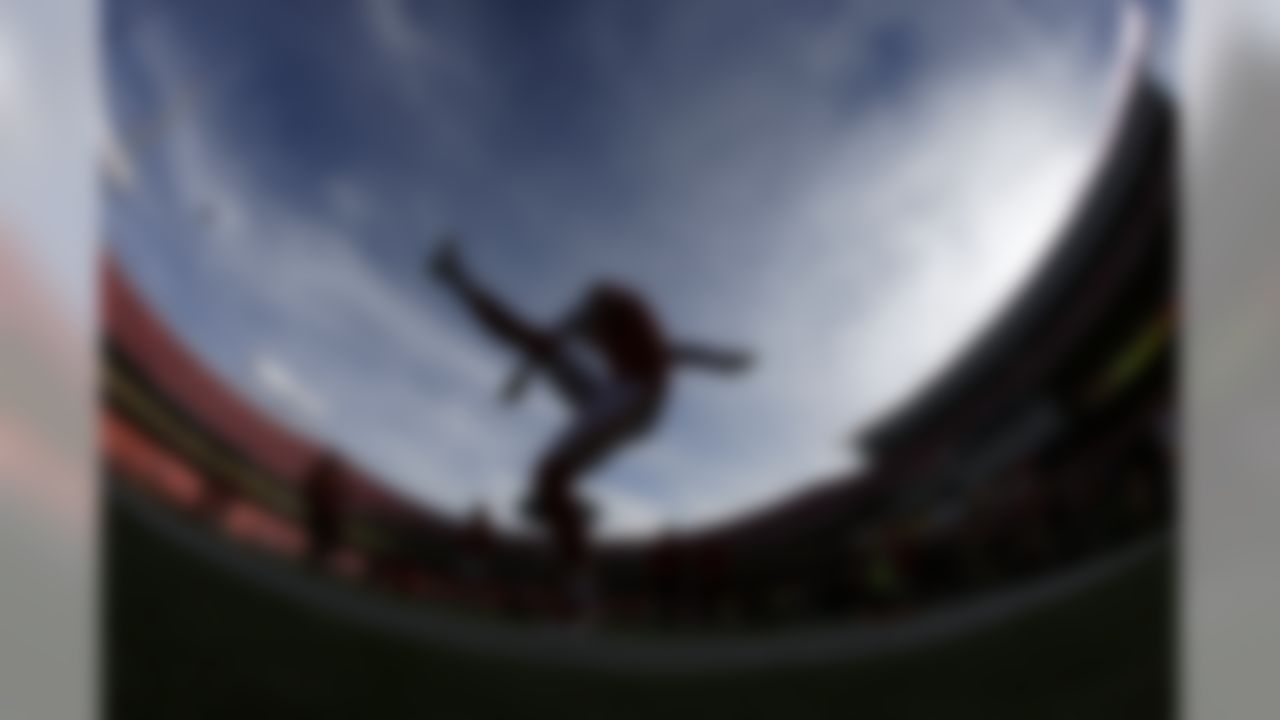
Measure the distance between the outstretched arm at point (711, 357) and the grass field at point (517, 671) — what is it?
34cm

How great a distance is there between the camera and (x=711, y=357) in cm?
95

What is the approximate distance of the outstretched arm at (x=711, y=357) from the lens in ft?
3.12

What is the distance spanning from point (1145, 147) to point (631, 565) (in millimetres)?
716

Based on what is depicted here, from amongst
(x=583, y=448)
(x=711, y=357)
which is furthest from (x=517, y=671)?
(x=711, y=357)

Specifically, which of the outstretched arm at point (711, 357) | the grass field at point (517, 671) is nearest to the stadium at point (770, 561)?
the grass field at point (517, 671)

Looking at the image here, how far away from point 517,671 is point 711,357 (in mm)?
413

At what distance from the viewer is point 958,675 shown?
0.97m

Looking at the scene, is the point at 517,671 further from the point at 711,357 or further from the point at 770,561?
the point at 711,357

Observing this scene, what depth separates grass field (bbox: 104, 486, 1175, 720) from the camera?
0.97m

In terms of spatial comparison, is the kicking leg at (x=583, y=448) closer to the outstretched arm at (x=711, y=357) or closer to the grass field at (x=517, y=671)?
the outstretched arm at (x=711, y=357)

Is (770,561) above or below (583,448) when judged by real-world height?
below

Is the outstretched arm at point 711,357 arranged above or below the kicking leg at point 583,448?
above

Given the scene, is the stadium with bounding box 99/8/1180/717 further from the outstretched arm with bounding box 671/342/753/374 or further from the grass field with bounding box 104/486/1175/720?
the outstretched arm with bounding box 671/342/753/374

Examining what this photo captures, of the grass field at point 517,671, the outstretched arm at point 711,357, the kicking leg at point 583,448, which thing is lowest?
the grass field at point 517,671
